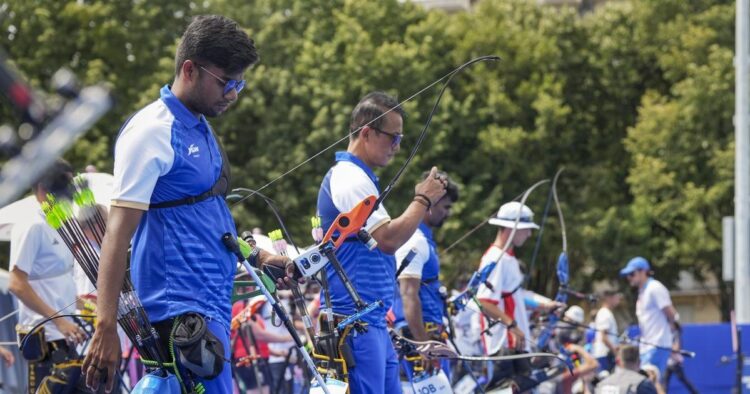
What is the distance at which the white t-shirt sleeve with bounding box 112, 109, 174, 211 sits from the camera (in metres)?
4.59

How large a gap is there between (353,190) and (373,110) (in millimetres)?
579

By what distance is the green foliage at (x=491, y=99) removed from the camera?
1270 inches

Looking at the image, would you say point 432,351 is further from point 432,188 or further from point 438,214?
point 438,214

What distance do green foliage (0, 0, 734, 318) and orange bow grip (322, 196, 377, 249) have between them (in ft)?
77.6

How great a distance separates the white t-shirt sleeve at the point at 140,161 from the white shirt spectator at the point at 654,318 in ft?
39.1

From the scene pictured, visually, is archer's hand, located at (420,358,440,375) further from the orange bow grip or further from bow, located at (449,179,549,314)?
the orange bow grip

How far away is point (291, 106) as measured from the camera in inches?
1292

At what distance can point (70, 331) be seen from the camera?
7621 mm

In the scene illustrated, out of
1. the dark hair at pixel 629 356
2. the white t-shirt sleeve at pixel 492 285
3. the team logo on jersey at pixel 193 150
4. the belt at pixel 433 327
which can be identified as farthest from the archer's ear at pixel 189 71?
the dark hair at pixel 629 356

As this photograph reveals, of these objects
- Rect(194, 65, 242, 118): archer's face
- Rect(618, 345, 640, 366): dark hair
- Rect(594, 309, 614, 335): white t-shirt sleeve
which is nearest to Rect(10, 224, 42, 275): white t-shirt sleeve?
Rect(194, 65, 242, 118): archer's face

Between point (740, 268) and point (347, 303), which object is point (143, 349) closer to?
point (347, 303)

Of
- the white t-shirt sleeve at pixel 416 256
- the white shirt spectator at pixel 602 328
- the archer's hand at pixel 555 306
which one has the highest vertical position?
the white t-shirt sleeve at pixel 416 256

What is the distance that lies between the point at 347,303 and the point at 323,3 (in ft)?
99.2

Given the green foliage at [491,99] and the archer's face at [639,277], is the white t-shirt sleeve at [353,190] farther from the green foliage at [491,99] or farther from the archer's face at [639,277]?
the green foliage at [491,99]
